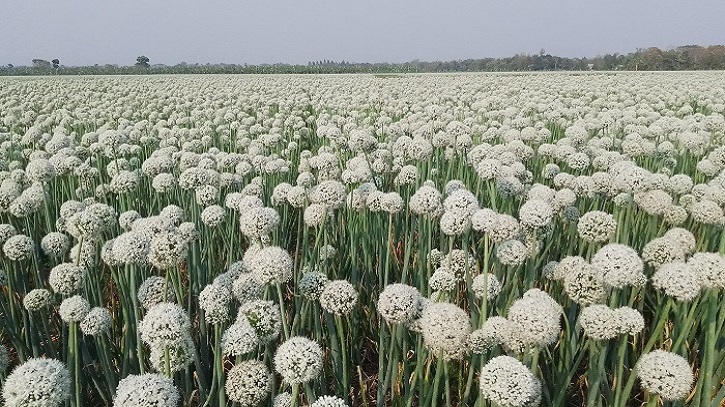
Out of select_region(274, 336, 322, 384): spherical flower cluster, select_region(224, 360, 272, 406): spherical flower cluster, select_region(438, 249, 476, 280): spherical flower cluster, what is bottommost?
select_region(224, 360, 272, 406): spherical flower cluster

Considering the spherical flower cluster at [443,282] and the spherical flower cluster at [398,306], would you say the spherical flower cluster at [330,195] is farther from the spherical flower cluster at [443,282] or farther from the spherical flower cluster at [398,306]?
the spherical flower cluster at [398,306]

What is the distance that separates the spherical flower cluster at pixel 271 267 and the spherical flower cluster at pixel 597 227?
1.83m

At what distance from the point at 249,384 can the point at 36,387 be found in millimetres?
737

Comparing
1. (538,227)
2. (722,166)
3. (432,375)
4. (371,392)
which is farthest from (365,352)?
(722,166)

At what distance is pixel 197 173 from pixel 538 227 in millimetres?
2795

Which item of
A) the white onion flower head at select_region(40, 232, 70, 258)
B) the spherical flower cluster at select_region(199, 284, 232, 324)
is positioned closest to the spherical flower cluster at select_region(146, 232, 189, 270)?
the spherical flower cluster at select_region(199, 284, 232, 324)

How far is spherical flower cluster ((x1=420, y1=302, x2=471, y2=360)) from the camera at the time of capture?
2.13 meters

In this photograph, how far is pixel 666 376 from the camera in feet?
6.91

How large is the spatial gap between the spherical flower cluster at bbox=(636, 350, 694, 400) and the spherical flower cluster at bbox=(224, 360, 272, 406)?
1542mm

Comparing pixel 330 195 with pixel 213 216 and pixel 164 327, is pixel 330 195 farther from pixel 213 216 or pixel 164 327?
pixel 164 327

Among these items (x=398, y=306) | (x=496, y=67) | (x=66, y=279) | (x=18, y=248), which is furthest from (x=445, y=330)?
(x=496, y=67)

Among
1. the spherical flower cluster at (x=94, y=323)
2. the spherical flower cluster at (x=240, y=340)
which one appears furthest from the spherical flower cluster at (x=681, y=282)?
the spherical flower cluster at (x=94, y=323)

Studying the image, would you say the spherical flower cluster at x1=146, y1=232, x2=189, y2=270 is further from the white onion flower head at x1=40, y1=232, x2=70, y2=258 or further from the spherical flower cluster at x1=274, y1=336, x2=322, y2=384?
the white onion flower head at x1=40, y1=232, x2=70, y2=258

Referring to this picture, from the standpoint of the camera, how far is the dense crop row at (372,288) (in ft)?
7.13
